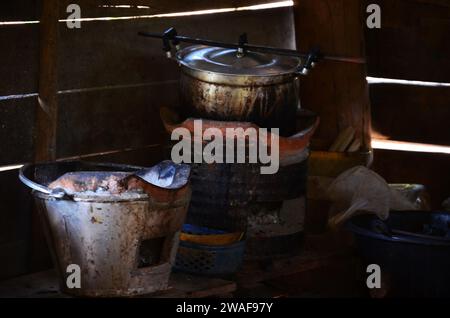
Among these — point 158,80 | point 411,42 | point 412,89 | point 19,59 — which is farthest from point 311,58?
point 19,59

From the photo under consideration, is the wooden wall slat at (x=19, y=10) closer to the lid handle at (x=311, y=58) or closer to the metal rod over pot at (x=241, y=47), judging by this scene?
the metal rod over pot at (x=241, y=47)

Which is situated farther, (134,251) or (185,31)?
(185,31)

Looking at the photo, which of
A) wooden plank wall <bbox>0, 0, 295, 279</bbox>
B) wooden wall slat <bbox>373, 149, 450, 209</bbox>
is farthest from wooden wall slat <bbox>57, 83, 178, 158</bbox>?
wooden wall slat <bbox>373, 149, 450, 209</bbox>

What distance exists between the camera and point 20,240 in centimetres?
562

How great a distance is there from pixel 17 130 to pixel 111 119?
736 millimetres

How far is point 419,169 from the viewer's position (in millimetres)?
6969

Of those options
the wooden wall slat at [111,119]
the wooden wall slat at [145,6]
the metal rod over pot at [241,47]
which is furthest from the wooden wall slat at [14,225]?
the metal rod over pot at [241,47]

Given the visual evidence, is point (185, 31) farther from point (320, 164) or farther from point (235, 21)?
point (320, 164)

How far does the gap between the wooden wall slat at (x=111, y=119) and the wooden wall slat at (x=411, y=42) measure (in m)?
1.62

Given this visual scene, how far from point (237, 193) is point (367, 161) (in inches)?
56.8

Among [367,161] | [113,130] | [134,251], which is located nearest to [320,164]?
[367,161]

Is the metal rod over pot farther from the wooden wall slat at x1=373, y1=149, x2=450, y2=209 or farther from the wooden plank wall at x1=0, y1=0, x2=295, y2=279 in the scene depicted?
the wooden wall slat at x1=373, y1=149, x2=450, y2=209

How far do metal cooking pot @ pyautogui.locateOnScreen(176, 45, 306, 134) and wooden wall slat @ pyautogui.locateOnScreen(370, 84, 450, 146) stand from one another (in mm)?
1370

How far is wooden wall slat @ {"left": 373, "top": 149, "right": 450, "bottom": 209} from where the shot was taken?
6875mm
